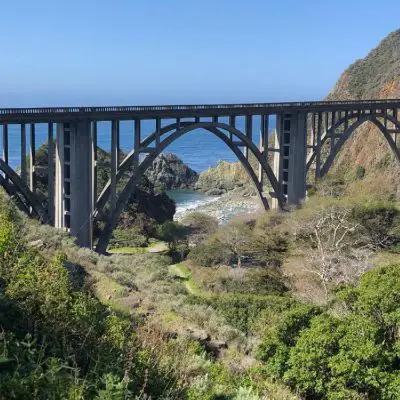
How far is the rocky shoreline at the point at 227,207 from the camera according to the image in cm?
5250

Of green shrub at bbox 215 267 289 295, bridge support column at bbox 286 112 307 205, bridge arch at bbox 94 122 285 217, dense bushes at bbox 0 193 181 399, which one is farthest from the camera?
bridge support column at bbox 286 112 307 205

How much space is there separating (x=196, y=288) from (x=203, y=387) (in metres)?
17.1

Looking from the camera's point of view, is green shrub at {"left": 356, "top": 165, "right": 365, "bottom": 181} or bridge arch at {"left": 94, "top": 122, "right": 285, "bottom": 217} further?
green shrub at {"left": 356, "top": 165, "right": 365, "bottom": 181}

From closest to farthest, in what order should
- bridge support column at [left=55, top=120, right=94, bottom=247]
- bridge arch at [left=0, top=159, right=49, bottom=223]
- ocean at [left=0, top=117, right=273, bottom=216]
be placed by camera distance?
bridge arch at [left=0, top=159, right=49, bottom=223] < bridge support column at [left=55, top=120, right=94, bottom=247] < ocean at [left=0, top=117, right=273, bottom=216]

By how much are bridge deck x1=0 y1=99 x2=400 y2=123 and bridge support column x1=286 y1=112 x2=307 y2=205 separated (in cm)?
90

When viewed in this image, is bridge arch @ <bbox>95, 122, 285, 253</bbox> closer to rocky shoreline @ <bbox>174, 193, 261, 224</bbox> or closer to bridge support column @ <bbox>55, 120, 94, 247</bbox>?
bridge support column @ <bbox>55, 120, 94, 247</bbox>

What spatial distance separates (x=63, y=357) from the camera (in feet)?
20.1

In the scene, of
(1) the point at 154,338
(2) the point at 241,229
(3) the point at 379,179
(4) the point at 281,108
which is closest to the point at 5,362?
(1) the point at 154,338

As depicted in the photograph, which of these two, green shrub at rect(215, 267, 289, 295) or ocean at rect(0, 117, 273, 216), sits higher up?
ocean at rect(0, 117, 273, 216)

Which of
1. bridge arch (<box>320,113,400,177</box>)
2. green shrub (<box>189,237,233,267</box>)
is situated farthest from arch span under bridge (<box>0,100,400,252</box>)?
bridge arch (<box>320,113,400,177</box>)

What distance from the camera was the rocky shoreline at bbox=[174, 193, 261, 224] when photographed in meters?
52.5

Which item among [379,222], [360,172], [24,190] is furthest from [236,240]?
[360,172]

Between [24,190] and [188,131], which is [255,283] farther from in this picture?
[188,131]

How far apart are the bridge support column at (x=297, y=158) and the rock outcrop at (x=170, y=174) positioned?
36193mm
